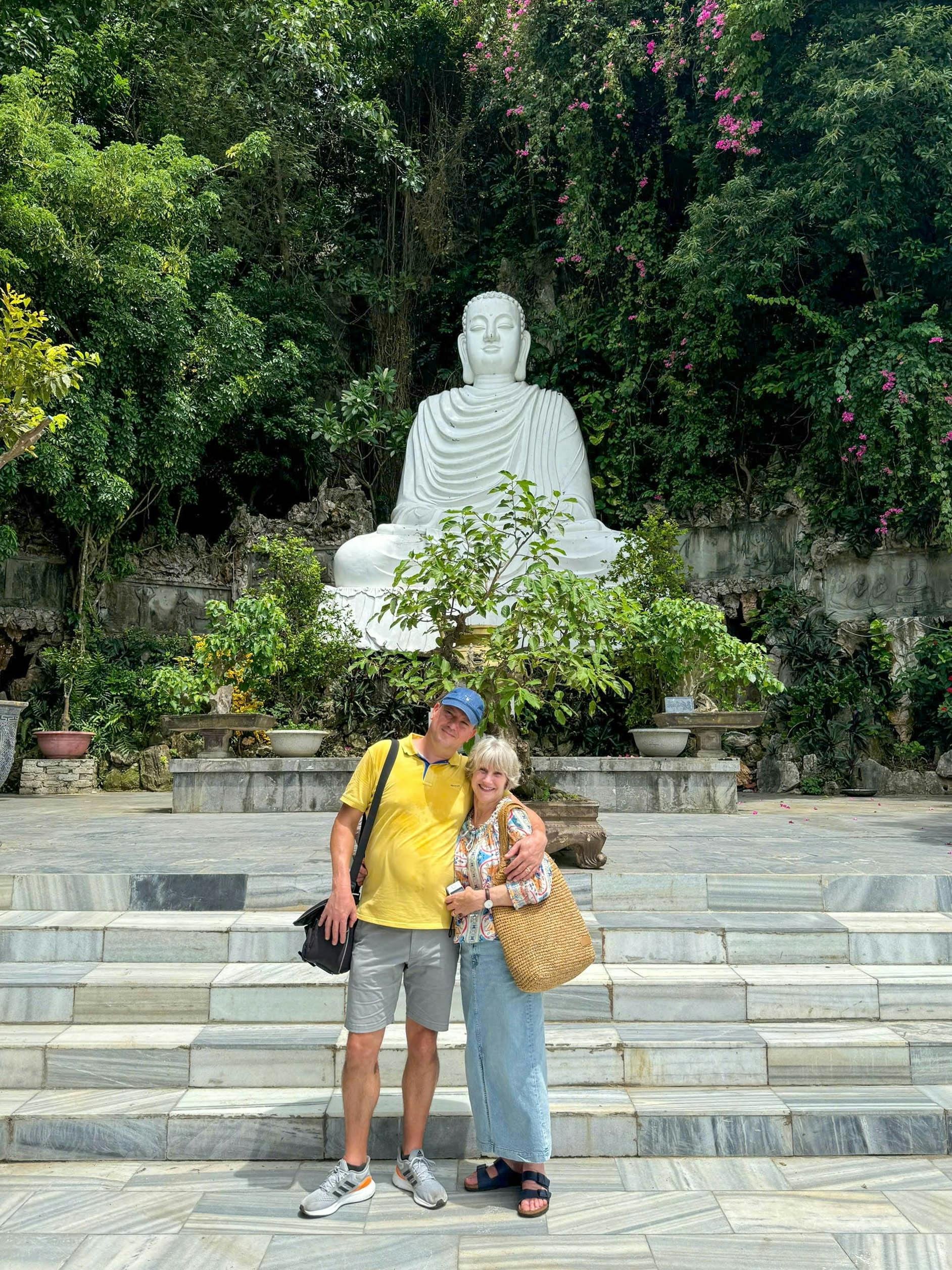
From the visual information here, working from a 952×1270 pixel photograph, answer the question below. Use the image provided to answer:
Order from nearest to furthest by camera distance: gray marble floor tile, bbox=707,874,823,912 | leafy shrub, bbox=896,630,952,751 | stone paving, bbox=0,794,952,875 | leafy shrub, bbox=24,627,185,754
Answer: gray marble floor tile, bbox=707,874,823,912, stone paving, bbox=0,794,952,875, leafy shrub, bbox=896,630,952,751, leafy shrub, bbox=24,627,185,754

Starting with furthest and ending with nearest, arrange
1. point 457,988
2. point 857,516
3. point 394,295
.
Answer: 1. point 394,295
2. point 857,516
3. point 457,988

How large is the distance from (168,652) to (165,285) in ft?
12.0

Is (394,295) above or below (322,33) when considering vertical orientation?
below

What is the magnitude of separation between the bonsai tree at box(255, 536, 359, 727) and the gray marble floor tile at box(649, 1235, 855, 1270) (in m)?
5.83

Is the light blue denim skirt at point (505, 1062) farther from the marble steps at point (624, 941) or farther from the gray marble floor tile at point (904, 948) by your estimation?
the gray marble floor tile at point (904, 948)

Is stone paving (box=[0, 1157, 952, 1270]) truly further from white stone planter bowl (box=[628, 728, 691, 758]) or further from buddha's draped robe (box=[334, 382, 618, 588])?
buddha's draped robe (box=[334, 382, 618, 588])

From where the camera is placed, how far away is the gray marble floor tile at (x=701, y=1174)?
2.74m

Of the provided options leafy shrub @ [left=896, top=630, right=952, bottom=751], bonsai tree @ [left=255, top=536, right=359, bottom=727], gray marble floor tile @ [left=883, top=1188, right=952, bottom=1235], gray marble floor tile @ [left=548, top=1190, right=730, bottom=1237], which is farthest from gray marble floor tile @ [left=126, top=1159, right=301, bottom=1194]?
leafy shrub @ [left=896, top=630, right=952, bottom=751]

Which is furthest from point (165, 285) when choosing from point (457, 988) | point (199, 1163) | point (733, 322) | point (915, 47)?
point (199, 1163)

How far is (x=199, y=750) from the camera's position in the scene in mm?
9031

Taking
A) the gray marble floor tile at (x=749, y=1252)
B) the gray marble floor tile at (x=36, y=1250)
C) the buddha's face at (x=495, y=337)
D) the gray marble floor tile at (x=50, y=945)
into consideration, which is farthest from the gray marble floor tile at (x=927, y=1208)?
the buddha's face at (x=495, y=337)

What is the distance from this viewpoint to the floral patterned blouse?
2604 mm

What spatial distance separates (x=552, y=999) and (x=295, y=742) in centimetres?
433

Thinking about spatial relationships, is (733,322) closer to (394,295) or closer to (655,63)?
(655,63)
